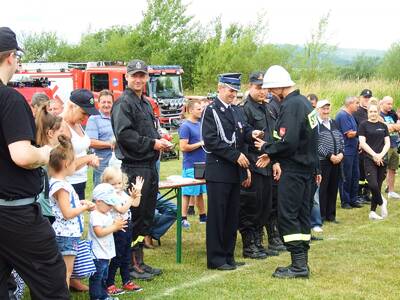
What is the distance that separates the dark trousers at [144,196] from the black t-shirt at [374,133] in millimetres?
Answer: 5113

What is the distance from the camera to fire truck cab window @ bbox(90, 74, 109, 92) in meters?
24.8

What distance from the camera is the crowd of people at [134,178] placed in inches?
153

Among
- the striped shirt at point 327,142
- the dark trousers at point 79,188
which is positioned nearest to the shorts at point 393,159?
the striped shirt at point 327,142

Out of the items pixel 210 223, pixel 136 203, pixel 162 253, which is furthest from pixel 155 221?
pixel 136 203

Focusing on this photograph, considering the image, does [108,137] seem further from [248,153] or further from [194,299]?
[194,299]

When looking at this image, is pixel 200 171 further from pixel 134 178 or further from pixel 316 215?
pixel 316 215

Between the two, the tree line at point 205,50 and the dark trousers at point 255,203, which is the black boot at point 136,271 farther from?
the tree line at point 205,50

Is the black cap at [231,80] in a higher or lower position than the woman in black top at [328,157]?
→ higher

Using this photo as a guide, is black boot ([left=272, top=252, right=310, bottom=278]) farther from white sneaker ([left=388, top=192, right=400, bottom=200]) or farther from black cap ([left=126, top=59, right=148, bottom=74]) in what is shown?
white sneaker ([left=388, top=192, right=400, bottom=200])

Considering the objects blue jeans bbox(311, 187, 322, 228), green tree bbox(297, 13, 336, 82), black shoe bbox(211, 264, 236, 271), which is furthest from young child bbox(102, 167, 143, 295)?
green tree bbox(297, 13, 336, 82)

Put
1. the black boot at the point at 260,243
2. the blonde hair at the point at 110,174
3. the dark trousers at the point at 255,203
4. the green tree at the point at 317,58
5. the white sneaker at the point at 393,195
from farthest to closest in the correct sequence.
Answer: the green tree at the point at 317,58
the white sneaker at the point at 393,195
the black boot at the point at 260,243
the dark trousers at the point at 255,203
the blonde hair at the point at 110,174

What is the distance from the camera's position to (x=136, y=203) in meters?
6.04

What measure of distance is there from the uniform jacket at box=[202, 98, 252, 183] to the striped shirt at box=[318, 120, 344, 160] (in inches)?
118

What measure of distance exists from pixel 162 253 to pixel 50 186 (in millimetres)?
2965
